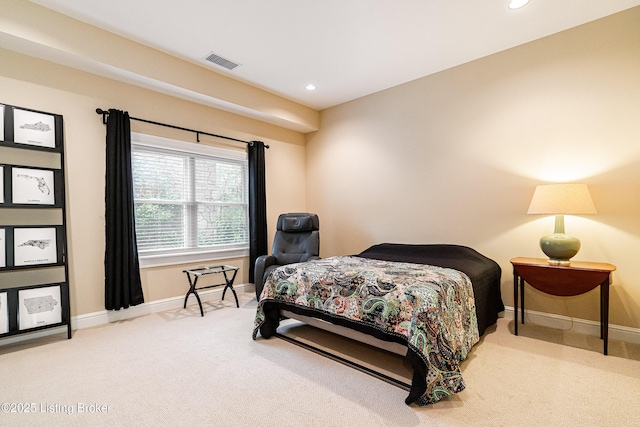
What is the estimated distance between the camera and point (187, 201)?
392cm

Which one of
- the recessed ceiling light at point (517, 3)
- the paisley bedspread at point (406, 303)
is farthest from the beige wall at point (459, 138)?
the paisley bedspread at point (406, 303)

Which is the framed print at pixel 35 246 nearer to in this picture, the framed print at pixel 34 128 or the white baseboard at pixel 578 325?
the framed print at pixel 34 128

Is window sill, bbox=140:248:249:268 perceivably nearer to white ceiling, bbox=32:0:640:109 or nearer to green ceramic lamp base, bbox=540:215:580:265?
white ceiling, bbox=32:0:640:109

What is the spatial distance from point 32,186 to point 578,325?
202 inches

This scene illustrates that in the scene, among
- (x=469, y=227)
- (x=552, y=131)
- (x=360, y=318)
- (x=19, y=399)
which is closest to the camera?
(x=19, y=399)

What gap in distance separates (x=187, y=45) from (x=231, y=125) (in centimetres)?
129

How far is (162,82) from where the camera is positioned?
3.27 meters

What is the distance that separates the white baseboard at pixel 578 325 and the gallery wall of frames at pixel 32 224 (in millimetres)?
4479

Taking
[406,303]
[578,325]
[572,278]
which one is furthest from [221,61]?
[578,325]

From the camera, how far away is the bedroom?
2.65m

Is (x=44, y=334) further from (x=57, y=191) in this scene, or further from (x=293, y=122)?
(x=293, y=122)

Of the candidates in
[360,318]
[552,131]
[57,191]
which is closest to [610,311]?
[552,131]

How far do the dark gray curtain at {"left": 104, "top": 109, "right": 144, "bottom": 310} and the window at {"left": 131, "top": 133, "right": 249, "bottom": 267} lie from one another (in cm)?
20

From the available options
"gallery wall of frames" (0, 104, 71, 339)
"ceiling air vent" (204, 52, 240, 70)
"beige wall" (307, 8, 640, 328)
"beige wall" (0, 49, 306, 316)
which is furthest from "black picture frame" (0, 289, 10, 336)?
"beige wall" (307, 8, 640, 328)
